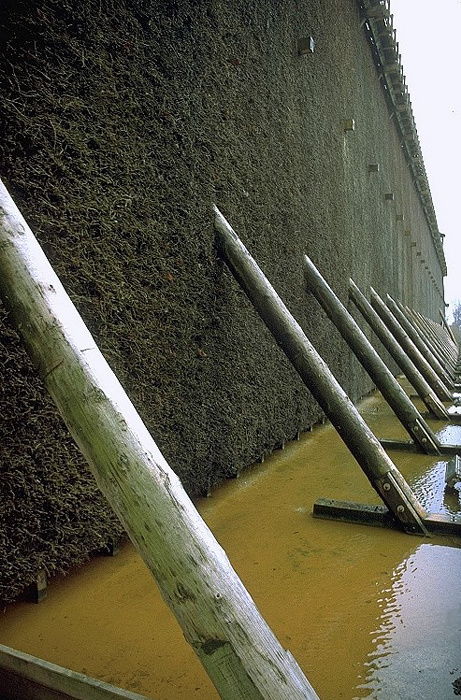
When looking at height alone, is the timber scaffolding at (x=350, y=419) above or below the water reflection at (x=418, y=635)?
above

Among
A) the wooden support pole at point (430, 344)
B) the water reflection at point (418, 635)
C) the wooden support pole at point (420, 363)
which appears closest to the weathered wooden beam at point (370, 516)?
the water reflection at point (418, 635)

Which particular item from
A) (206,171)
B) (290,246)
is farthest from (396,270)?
(206,171)

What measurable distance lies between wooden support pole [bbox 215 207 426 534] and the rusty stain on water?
162 mm

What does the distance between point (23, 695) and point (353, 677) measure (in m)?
0.82

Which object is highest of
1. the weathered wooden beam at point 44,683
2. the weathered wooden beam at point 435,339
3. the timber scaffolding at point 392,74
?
the timber scaffolding at point 392,74

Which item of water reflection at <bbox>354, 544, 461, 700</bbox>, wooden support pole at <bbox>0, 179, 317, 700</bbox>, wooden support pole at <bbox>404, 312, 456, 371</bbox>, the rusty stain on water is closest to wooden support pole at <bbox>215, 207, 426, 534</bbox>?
the rusty stain on water

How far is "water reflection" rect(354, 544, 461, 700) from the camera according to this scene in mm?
1284

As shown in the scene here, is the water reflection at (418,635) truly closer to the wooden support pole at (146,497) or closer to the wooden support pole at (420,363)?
the wooden support pole at (146,497)

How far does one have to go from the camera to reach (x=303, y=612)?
1.68 metres

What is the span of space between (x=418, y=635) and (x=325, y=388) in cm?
134

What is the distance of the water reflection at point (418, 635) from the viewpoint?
4.21 feet

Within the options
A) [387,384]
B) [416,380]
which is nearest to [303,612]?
[387,384]

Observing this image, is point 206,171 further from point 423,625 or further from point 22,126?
point 423,625

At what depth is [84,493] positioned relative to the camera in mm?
1960
